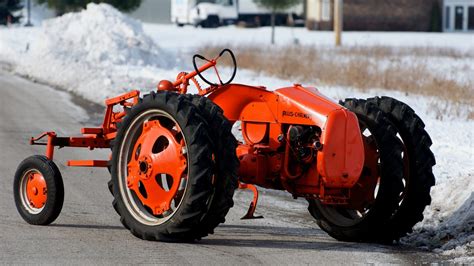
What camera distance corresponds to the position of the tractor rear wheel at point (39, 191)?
421 inches

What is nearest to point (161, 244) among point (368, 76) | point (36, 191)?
point (36, 191)

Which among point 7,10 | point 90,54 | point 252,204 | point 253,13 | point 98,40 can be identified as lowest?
point 253,13

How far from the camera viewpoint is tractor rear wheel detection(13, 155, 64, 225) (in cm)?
1070

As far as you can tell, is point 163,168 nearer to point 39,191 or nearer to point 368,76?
point 39,191

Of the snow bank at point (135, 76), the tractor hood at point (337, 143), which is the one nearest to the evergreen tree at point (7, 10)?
the snow bank at point (135, 76)

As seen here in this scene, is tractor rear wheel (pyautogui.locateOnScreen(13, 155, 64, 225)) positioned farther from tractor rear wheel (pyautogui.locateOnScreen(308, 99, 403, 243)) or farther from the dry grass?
the dry grass

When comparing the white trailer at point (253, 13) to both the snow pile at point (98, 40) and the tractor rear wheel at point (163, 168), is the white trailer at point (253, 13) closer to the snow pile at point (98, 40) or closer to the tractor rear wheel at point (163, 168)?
the snow pile at point (98, 40)

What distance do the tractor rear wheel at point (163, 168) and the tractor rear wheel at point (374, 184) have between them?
56.8 inches

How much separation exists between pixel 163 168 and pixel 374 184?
183cm

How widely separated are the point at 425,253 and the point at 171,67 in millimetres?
25463

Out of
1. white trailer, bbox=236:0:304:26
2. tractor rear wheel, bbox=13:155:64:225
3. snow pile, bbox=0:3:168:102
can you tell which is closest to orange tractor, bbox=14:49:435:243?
tractor rear wheel, bbox=13:155:64:225

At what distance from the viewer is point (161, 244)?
9719mm

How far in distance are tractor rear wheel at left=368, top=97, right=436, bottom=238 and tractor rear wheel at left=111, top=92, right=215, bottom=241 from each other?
1754mm

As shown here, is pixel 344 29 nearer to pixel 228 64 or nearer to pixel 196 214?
pixel 228 64
